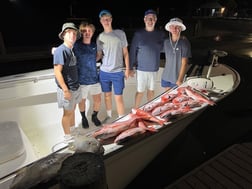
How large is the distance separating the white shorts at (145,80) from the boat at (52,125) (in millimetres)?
186

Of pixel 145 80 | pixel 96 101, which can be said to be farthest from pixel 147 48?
pixel 96 101

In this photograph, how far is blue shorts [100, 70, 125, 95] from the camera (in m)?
2.37

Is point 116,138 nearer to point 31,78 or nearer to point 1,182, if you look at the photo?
point 1,182

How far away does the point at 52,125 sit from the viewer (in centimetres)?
277

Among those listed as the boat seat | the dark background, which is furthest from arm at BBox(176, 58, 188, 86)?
the dark background

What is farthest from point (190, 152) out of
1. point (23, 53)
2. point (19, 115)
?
point (23, 53)

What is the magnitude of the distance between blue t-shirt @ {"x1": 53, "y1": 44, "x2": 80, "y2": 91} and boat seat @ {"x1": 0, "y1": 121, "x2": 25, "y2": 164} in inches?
25.5

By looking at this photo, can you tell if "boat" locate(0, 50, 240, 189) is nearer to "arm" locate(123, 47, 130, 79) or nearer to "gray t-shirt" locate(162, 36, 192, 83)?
"gray t-shirt" locate(162, 36, 192, 83)

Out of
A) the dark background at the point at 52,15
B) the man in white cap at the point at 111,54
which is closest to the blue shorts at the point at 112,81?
the man in white cap at the point at 111,54

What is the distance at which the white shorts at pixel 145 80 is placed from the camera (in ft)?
8.36

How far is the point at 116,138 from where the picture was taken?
1.48 m

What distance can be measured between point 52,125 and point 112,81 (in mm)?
992

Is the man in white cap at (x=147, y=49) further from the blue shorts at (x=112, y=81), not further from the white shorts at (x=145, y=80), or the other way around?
the blue shorts at (x=112, y=81)

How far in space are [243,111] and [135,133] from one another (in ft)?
9.26
